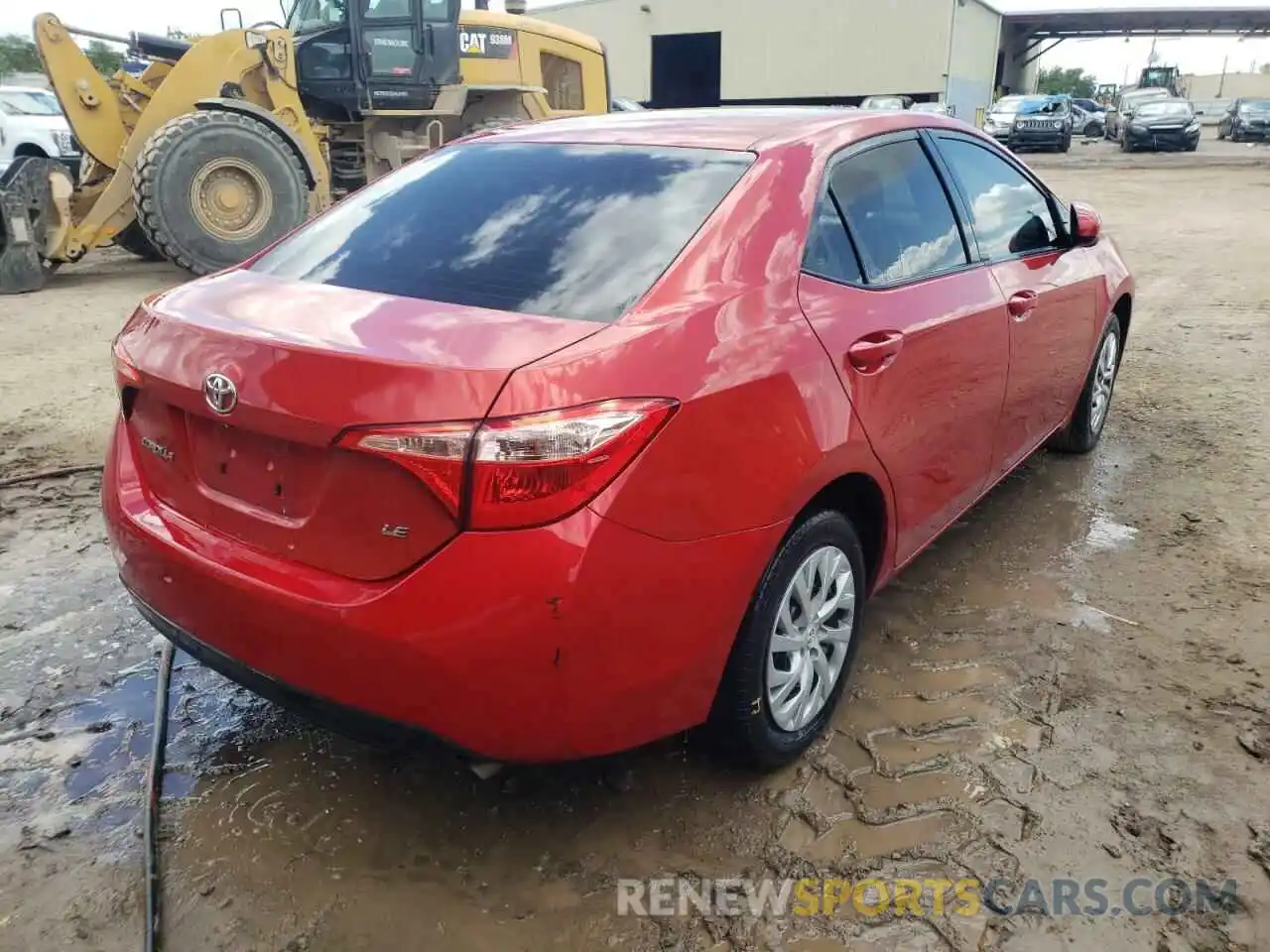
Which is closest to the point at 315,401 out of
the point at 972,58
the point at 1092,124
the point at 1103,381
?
the point at 1103,381

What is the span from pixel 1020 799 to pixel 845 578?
0.68 m

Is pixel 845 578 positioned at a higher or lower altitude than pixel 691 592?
lower

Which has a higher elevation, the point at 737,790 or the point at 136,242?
the point at 136,242

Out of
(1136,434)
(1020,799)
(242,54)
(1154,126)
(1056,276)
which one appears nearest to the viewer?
(1020,799)

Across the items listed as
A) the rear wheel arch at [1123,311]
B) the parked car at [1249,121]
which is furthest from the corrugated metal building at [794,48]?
the rear wheel arch at [1123,311]

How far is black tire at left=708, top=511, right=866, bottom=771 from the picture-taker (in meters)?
2.27

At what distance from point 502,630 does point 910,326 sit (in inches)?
58.9

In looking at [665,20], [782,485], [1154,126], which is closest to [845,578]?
[782,485]

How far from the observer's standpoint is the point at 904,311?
274 centimetres

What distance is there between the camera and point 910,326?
273cm

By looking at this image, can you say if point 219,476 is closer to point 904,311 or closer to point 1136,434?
point 904,311

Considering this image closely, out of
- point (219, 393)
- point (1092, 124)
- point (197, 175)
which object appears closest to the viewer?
point (219, 393)

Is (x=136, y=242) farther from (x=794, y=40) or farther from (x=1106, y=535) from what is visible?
(x=794, y=40)

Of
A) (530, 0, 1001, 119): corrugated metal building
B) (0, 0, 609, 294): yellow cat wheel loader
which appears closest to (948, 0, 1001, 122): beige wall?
(530, 0, 1001, 119): corrugated metal building
